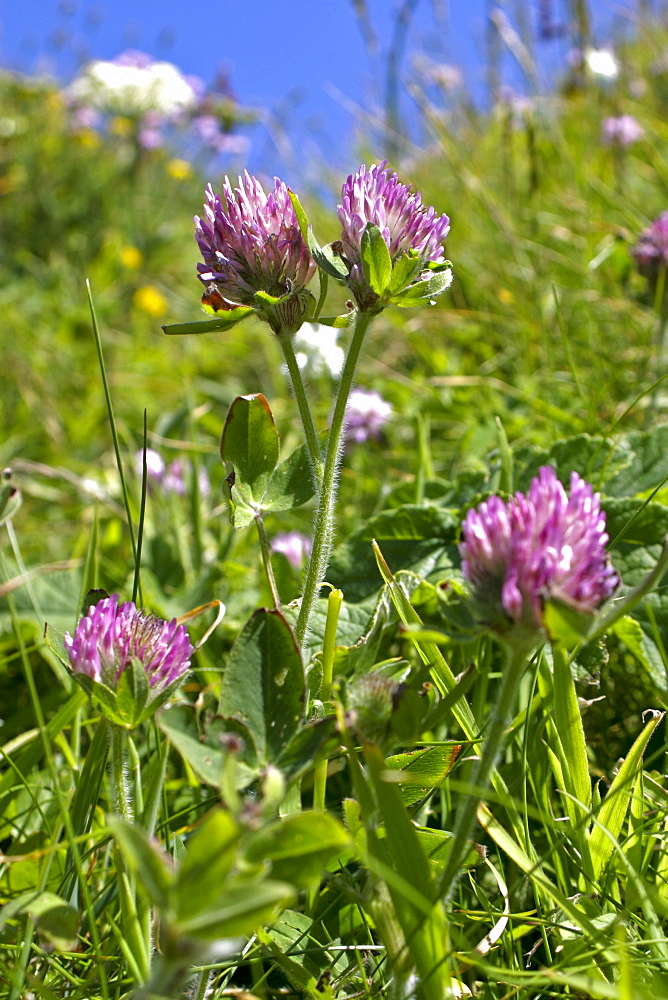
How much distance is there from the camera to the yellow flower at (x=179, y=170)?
648 centimetres

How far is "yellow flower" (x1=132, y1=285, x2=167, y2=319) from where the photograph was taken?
14.3 ft

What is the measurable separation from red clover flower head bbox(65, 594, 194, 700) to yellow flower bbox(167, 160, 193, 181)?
620 centimetres

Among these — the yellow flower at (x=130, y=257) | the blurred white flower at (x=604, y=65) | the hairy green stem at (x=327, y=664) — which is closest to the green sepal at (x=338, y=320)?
the hairy green stem at (x=327, y=664)

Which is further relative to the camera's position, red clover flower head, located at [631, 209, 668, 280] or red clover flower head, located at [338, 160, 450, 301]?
red clover flower head, located at [631, 209, 668, 280]

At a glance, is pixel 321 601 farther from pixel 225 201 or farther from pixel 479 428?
pixel 479 428

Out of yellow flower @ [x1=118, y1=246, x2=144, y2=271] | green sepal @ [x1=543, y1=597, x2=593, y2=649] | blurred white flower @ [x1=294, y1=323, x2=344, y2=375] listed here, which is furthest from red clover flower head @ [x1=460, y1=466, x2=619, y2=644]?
yellow flower @ [x1=118, y1=246, x2=144, y2=271]

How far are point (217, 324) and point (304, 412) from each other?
141 mm

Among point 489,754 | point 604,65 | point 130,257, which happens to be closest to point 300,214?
point 489,754

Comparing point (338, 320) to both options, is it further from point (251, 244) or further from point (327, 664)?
point (327, 664)

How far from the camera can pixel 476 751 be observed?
0.97m

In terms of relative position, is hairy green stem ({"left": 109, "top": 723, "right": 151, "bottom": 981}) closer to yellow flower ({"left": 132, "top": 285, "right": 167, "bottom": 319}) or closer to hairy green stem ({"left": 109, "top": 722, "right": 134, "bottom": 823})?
hairy green stem ({"left": 109, "top": 722, "right": 134, "bottom": 823})

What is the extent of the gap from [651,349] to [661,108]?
2418 mm

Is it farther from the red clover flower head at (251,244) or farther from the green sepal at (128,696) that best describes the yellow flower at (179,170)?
the green sepal at (128,696)

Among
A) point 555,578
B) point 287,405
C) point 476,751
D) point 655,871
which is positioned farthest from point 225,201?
point 287,405
